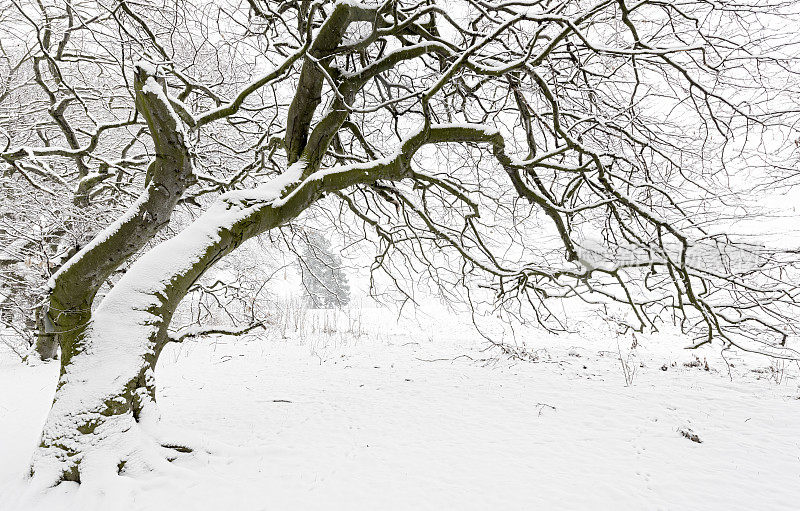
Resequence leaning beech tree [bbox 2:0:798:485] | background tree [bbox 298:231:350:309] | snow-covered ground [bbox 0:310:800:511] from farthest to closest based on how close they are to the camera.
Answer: background tree [bbox 298:231:350:309]
leaning beech tree [bbox 2:0:798:485]
snow-covered ground [bbox 0:310:800:511]

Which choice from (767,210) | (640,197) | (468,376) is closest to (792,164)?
(767,210)

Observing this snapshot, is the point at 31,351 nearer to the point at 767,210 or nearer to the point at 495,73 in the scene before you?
the point at 495,73

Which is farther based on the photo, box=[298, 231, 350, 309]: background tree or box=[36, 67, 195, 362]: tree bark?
box=[298, 231, 350, 309]: background tree

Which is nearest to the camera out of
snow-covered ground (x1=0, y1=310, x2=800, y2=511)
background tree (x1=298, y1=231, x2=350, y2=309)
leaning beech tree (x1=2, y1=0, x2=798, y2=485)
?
snow-covered ground (x1=0, y1=310, x2=800, y2=511)

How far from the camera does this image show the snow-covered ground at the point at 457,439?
77.4 inches

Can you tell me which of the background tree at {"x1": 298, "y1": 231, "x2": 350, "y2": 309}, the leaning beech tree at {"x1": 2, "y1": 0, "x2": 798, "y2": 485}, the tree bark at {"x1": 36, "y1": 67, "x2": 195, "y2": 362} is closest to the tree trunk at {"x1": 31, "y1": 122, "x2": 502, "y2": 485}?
the leaning beech tree at {"x1": 2, "y1": 0, "x2": 798, "y2": 485}

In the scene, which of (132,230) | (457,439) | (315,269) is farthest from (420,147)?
(315,269)

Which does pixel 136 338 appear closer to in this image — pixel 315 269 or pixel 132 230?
pixel 132 230

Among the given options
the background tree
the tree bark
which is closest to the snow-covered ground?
the tree bark

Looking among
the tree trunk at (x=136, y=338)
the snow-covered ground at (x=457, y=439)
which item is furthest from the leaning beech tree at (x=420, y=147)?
the snow-covered ground at (x=457, y=439)

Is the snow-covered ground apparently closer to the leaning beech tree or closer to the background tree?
the leaning beech tree

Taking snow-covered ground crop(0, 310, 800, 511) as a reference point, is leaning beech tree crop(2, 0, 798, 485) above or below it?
above

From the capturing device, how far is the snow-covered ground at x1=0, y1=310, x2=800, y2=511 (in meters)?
1.97

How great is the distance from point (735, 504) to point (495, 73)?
8.52 ft
